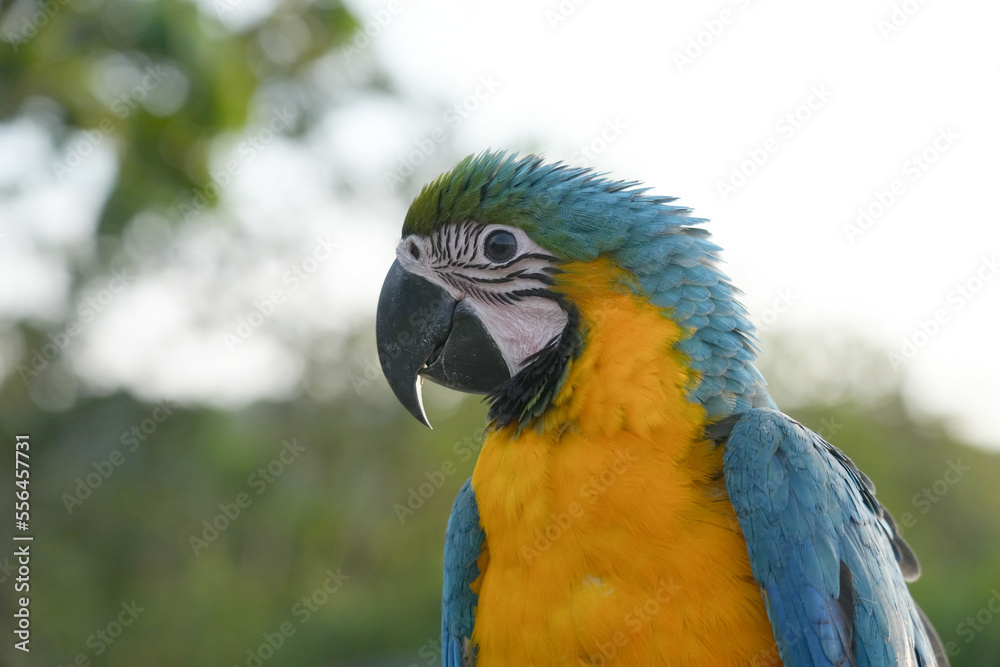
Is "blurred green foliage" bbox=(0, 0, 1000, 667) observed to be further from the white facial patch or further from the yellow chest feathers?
the yellow chest feathers

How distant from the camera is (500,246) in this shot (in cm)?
185

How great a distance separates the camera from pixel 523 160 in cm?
192

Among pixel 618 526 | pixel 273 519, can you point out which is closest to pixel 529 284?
pixel 618 526

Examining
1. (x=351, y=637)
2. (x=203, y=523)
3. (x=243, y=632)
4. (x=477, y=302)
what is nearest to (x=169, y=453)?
(x=203, y=523)

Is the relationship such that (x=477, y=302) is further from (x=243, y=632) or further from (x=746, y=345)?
(x=243, y=632)

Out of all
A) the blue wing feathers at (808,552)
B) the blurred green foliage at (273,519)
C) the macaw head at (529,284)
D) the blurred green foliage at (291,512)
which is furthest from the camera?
the blurred green foliage at (273,519)

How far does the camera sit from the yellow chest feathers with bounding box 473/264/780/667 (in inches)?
58.3

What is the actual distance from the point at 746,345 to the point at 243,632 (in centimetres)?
965

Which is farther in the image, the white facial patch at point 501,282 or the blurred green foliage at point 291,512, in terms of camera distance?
the blurred green foliage at point 291,512

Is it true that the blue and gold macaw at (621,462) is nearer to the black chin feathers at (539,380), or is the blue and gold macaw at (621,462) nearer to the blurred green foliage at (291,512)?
the black chin feathers at (539,380)

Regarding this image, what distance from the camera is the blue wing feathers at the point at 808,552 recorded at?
146 centimetres

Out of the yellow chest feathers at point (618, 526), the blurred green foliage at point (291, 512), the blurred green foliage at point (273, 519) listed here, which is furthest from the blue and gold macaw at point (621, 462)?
the blurred green foliage at point (273, 519)

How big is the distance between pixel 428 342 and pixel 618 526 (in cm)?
75

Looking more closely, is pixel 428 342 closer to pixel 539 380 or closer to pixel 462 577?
pixel 539 380
